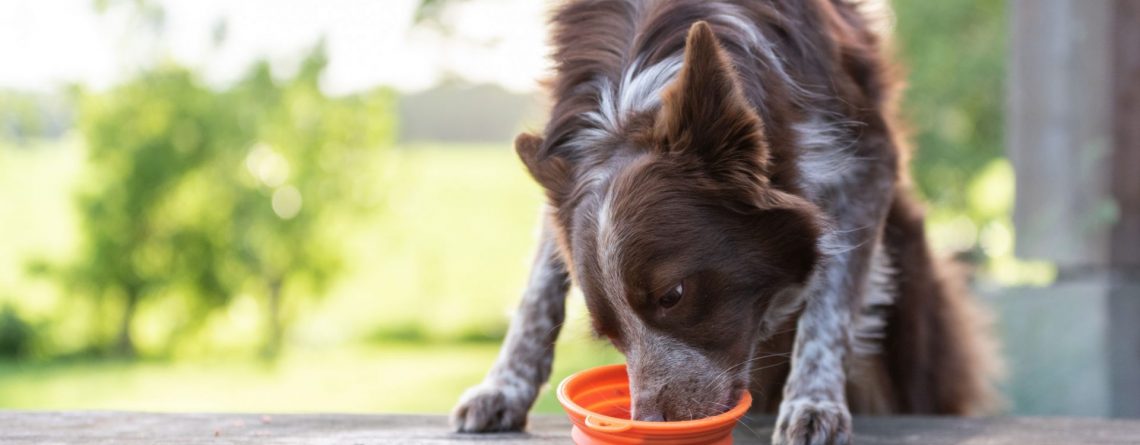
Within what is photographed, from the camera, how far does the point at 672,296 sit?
2.56 metres

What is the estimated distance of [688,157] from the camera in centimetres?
259

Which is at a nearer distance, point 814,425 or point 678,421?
point 678,421

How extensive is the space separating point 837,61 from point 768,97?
0.41 meters

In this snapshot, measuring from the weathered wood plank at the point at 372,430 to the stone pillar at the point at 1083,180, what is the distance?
1846mm

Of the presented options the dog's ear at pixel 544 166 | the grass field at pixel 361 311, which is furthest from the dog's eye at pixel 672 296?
the grass field at pixel 361 311

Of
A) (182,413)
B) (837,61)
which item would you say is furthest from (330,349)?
(837,61)

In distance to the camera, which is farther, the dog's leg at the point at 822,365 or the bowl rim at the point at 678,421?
the dog's leg at the point at 822,365

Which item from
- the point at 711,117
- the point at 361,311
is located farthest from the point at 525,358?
the point at 361,311

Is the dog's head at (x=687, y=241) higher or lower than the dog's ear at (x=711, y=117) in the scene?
lower

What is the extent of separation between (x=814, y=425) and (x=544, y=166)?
99 centimetres

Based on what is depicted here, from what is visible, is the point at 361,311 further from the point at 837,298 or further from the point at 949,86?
the point at 837,298

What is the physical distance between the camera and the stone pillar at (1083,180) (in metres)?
4.72

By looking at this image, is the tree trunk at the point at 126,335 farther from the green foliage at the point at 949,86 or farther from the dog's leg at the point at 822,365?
the dog's leg at the point at 822,365

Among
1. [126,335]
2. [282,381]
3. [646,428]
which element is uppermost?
[646,428]
